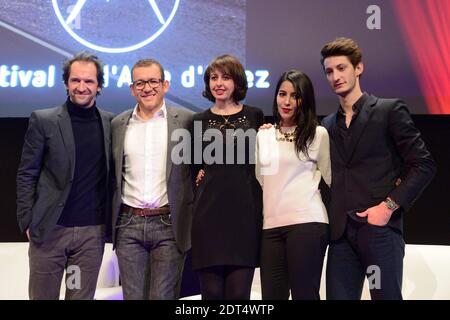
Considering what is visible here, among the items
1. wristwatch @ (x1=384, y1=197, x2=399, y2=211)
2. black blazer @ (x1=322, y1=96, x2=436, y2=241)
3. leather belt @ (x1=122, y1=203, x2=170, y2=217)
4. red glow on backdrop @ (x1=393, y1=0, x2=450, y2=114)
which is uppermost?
red glow on backdrop @ (x1=393, y1=0, x2=450, y2=114)

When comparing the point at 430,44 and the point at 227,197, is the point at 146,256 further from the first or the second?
the point at 430,44

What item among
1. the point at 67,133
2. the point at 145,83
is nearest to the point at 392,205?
the point at 145,83

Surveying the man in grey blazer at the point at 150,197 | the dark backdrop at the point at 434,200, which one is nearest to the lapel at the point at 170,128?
the man in grey blazer at the point at 150,197

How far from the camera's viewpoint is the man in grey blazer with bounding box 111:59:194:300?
2473mm

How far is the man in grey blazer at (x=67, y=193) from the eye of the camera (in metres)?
2.50

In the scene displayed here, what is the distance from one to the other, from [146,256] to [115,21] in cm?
225

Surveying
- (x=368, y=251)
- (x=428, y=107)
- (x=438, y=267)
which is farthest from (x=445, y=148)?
(x=368, y=251)

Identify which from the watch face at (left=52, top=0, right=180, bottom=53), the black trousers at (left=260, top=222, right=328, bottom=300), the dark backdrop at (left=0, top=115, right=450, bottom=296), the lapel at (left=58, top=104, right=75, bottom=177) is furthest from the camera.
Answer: the dark backdrop at (left=0, top=115, right=450, bottom=296)

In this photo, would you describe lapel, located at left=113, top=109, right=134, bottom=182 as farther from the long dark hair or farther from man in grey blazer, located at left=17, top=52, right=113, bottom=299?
the long dark hair

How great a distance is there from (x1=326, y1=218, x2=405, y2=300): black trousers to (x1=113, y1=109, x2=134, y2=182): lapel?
1.07m

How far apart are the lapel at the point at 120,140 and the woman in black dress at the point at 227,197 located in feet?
1.21

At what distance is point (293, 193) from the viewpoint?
7.88ft

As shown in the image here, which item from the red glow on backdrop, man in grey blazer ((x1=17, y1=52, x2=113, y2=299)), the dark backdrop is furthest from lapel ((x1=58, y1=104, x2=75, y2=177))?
the red glow on backdrop

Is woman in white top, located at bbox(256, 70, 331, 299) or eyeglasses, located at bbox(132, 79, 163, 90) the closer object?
woman in white top, located at bbox(256, 70, 331, 299)
